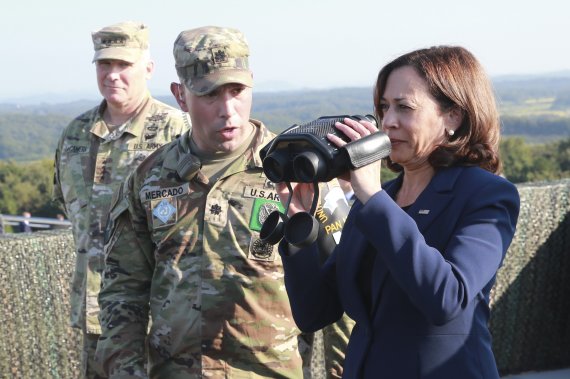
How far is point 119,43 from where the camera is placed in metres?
5.71

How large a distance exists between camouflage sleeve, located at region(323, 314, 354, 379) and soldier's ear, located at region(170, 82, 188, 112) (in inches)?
36.6

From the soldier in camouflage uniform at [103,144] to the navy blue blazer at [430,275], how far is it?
8.58 ft

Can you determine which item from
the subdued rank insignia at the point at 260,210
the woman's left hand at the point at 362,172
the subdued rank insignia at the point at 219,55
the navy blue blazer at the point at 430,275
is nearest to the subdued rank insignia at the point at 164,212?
the subdued rank insignia at the point at 260,210

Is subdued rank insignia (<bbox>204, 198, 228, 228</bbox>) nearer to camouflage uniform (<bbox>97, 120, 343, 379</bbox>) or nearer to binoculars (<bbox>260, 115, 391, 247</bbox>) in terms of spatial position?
camouflage uniform (<bbox>97, 120, 343, 379</bbox>)

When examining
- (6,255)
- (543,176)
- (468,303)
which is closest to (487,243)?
(468,303)

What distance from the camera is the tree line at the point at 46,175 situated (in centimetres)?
2556

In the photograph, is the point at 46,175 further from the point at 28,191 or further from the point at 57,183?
the point at 57,183

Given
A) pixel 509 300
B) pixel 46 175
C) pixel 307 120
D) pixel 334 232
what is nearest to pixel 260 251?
pixel 334 232

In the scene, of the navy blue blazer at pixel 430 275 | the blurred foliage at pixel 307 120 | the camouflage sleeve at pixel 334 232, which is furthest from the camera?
the blurred foliage at pixel 307 120

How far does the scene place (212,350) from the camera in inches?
132

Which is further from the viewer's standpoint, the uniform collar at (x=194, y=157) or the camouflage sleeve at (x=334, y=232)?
the uniform collar at (x=194, y=157)

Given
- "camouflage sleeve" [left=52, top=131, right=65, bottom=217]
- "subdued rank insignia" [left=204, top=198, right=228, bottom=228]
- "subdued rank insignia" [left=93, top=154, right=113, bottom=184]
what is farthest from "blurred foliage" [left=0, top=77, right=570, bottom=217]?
"camouflage sleeve" [left=52, top=131, right=65, bottom=217]

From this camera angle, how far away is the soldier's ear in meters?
3.65

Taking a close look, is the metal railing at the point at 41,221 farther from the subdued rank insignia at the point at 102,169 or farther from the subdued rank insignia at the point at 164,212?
the subdued rank insignia at the point at 164,212
